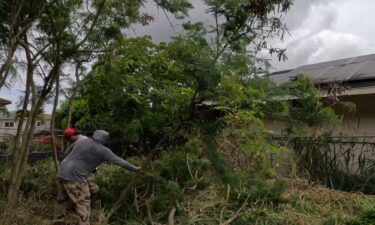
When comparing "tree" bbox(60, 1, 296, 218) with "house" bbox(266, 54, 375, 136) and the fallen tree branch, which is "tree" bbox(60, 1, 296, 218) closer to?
the fallen tree branch

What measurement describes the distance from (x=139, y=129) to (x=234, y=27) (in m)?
Result: 2.96

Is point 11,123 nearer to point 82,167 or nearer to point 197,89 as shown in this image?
point 82,167

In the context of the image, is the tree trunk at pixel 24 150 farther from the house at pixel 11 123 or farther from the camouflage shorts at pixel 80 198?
the house at pixel 11 123

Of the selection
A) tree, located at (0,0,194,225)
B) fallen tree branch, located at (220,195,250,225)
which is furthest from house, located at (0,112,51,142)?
fallen tree branch, located at (220,195,250,225)

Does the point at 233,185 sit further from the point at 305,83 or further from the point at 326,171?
the point at 326,171

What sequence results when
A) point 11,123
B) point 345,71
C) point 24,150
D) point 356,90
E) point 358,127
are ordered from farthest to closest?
point 11,123 < point 345,71 < point 358,127 < point 356,90 < point 24,150

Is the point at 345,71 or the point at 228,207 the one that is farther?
the point at 345,71

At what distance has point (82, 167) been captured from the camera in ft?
23.8

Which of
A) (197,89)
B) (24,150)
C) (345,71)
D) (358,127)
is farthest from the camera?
(345,71)

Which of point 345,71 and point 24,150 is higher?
point 345,71

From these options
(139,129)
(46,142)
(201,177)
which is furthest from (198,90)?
(46,142)

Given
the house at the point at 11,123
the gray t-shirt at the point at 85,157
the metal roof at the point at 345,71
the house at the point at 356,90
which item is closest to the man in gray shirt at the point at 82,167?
the gray t-shirt at the point at 85,157

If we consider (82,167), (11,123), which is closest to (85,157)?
(82,167)

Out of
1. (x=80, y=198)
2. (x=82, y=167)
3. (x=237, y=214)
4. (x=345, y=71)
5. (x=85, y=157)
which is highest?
(x=345, y=71)
